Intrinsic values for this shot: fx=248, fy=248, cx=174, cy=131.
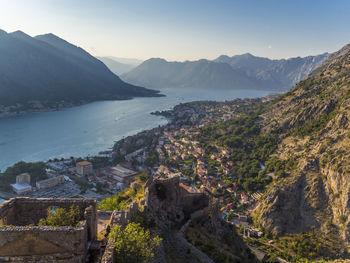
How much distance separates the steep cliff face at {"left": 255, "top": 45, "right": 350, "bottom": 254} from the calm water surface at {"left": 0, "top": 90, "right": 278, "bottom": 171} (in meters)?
49.2

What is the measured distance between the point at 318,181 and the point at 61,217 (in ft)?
117

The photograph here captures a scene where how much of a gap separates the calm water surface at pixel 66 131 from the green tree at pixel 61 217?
190 feet

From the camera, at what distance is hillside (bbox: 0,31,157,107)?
124 meters

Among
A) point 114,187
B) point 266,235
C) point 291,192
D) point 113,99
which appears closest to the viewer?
point 266,235

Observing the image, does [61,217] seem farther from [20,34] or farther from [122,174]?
[20,34]

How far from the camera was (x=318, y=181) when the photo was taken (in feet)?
114

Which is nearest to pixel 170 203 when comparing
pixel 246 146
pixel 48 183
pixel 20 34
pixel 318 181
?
pixel 318 181

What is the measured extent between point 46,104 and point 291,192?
120740 mm

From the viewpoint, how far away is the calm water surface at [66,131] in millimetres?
66312

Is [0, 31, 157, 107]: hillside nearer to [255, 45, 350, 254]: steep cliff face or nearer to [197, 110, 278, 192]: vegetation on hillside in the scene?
[197, 110, 278, 192]: vegetation on hillside

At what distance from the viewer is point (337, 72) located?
184ft

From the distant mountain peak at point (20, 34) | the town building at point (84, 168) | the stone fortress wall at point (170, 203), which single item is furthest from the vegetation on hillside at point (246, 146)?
the distant mountain peak at point (20, 34)

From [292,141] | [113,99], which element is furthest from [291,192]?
[113,99]

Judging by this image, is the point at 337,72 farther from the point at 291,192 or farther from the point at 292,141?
the point at 291,192
